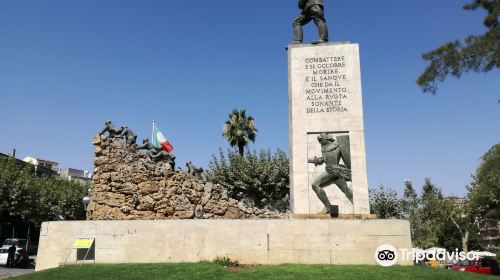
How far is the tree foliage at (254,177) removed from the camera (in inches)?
1188

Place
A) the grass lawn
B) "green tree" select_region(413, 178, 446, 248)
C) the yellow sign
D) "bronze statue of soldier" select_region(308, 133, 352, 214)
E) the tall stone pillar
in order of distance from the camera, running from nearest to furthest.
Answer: the grass lawn → the yellow sign → "bronze statue of soldier" select_region(308, 133, 352, 214) → the tall stone pillar → "green tree" select_region(413, 178, 446, 248)

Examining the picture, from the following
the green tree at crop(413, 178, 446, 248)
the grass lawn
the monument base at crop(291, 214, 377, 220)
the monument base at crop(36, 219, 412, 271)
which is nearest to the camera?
the grass lawn

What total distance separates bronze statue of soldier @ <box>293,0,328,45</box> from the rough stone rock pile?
7600 mm

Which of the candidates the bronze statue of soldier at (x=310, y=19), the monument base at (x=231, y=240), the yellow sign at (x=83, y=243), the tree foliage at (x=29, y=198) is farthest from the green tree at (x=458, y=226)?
the tree foliage at (x=29, y=198)

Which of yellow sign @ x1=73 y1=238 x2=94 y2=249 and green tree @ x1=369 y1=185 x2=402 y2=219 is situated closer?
yellow sign @ x1=73 y1=238 x2=94 y2=249

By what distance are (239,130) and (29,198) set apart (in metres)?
18.7

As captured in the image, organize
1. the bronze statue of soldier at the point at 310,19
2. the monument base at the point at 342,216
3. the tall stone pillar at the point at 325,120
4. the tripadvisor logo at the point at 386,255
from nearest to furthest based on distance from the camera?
the tripadvisor logo at the point at 386,255 → the monument base at the point at 342,216 → the tall stone pillar at the point at 325,120 → the bronze statue of soldier at the point at 310,19

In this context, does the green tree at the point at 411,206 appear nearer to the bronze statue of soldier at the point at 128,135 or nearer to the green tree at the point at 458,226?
the green tree at the point at 458,226

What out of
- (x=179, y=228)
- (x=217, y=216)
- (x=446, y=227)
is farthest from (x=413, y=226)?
(x=179, y=228)

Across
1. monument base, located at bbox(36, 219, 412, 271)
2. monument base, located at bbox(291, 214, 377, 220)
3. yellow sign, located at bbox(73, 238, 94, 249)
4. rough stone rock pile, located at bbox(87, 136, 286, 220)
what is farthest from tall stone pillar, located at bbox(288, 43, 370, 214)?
yellow sign, located at bbox(73, 238, 94, 249)

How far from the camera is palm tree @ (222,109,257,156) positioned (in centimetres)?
3847

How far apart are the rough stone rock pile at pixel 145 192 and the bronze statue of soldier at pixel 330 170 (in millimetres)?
4796

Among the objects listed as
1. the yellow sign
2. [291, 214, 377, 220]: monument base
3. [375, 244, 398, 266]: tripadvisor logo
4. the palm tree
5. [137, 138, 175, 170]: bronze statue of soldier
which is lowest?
[375, 244, 398, 266]: tripadvisor logo

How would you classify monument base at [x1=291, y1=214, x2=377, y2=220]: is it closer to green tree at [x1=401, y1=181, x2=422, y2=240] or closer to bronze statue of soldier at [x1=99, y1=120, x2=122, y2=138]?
bronze statue of soldier at [x1=99, y1=120, x2=122, y2=138]
